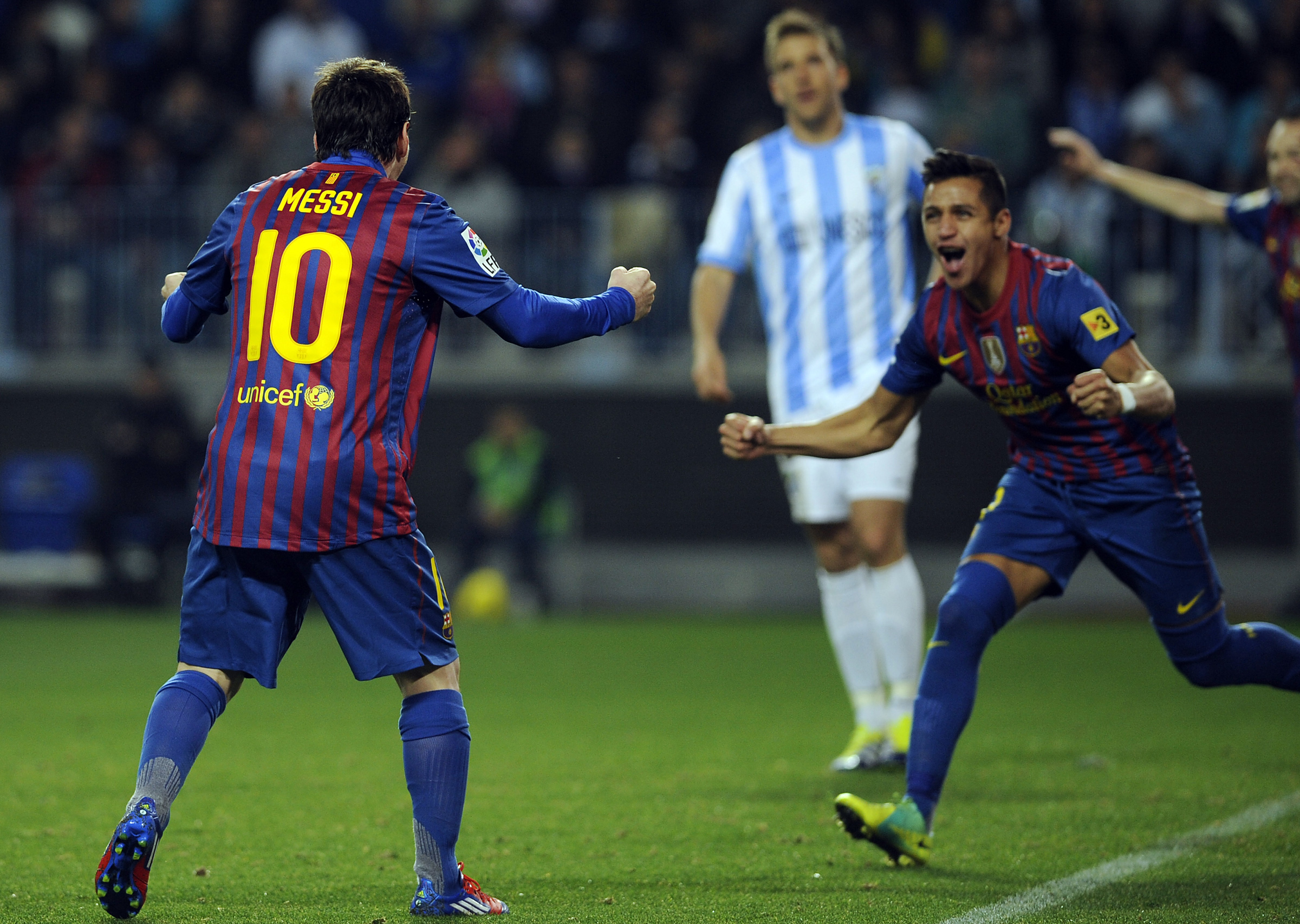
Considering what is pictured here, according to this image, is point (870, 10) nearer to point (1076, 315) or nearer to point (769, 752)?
point (769, 752)

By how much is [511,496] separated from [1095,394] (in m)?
10.5

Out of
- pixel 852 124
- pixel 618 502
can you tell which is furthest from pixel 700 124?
pixel 852 124

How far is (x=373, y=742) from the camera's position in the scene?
7.27 meters

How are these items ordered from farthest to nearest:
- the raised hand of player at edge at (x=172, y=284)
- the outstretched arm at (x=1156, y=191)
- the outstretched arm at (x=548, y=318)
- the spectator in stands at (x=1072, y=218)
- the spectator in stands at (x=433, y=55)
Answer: the spectator in stands at (x=433, y=55)
the spectator in stands at (x=1072, y=218)
the outstretched arm at (x=1156, y=191)
the raised hand of player at edge at (x=172, y=284)
the outstretched arm at (x=548, y=318)

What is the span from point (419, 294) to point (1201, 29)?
12904mm

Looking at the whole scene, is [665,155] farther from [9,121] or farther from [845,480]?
[845,480]

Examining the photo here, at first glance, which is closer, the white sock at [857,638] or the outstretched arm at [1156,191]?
the outstretched arm at [1156,191]

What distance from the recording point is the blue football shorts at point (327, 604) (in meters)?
3.92

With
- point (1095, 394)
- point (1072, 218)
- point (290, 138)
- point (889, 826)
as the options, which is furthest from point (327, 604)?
point (290, 138)

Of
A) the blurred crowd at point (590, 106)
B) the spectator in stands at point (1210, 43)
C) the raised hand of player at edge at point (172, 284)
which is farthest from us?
the spectator in stands at point (1210, 43)

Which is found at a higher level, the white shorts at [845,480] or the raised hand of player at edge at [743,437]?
the raised hand of player at edge at [743,437]

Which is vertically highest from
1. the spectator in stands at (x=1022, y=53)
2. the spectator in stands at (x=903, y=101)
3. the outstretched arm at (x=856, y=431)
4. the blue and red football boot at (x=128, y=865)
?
the spectator in stands at (x=1022, y=53)

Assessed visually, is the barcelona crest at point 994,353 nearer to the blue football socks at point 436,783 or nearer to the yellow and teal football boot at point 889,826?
the yellow and teal football boot at point 889,826

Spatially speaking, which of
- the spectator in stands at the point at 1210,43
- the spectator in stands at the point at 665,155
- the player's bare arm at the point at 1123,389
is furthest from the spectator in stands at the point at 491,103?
the player's bare arm at the point at 1123,389
